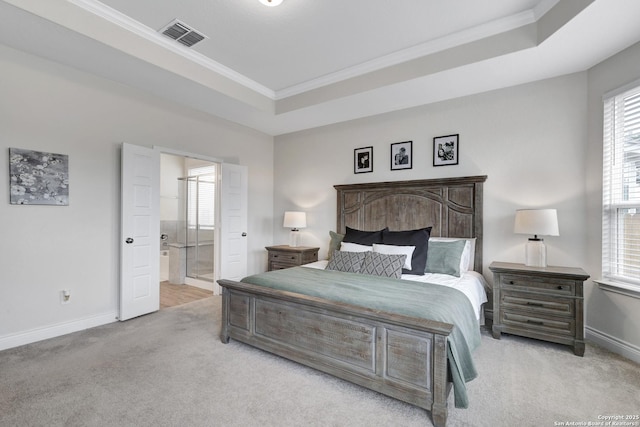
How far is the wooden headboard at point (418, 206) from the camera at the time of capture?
3471mm

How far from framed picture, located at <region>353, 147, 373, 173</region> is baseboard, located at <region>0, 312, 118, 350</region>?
361 centimetres

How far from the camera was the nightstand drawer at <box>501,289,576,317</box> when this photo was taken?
8.61 ft

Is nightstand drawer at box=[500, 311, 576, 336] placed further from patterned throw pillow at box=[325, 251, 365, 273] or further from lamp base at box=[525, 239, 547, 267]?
patterned throw pillow at box=[325, 251, 365, 273]

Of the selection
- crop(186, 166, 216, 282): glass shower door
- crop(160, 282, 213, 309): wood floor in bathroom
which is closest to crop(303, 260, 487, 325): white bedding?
crop(160, 282, 213, 309): wood floor in bathroom

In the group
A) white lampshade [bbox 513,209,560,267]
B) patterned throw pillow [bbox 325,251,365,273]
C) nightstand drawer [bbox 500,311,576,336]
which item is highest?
white lampshade [bbox 513,209,560,267]

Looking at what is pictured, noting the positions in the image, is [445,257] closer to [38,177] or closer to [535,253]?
[535,253]

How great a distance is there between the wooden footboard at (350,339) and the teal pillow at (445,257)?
1.41 m

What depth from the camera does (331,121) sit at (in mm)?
4500

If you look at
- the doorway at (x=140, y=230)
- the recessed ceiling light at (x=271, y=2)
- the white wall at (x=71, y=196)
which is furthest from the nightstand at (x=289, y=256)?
the recessed ceiling light at (x=271, y=2)

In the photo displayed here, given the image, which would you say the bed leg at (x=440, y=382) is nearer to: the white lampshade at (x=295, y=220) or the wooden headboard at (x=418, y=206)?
the wooden headboard at (x=418, y=206)

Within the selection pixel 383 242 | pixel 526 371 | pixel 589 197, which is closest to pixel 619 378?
pixel 526 371

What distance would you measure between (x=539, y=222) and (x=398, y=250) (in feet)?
4.38

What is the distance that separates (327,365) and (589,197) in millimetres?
2990

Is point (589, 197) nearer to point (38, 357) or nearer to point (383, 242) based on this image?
point (383, 242)
